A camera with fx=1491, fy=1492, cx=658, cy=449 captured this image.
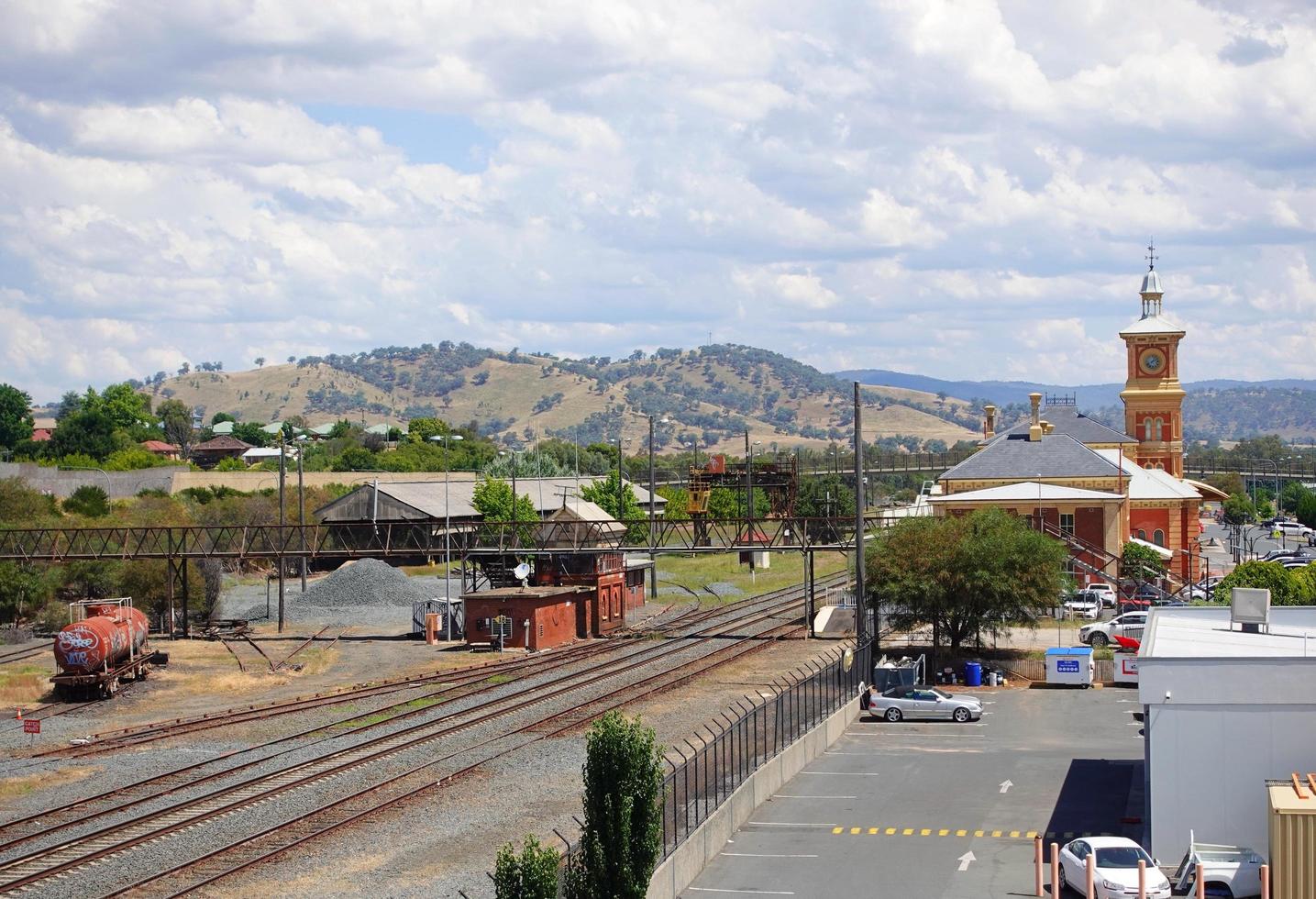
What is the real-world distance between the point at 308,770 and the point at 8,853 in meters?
8.39

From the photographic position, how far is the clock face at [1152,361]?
344 ft

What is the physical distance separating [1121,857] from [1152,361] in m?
85.5

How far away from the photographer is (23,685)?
5122cm

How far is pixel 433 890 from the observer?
2536 centimetres

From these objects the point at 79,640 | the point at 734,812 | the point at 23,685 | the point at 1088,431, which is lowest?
the point at 23,685

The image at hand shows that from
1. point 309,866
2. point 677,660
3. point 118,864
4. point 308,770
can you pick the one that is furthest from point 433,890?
point 677,660

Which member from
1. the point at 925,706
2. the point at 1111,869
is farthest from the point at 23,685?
the point at 1111,869

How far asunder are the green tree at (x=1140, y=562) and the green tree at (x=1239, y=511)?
7978 cm

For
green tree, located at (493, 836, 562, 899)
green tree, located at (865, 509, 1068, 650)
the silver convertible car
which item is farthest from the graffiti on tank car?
green tree, located at (493, 836, 562, 899)

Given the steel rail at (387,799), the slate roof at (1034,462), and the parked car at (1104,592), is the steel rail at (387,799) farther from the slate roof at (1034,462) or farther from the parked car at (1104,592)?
the slate roof at (1034,462)

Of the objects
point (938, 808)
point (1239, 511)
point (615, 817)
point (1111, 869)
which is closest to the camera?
point (615, 817)

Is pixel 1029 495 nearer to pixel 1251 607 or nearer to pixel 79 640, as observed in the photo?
pixel 1251 607

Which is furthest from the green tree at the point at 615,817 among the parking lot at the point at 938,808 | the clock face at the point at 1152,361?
the clock face at the point at 1152,361

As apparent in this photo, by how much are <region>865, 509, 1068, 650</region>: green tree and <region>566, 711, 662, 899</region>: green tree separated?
108 ft
